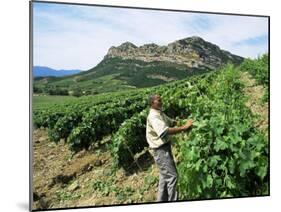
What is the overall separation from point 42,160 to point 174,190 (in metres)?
1.25

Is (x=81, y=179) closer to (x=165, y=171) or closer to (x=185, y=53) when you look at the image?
(x=165, y=171)

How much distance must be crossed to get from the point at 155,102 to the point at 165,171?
2.13ft

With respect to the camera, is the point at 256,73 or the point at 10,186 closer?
the point at 10,186

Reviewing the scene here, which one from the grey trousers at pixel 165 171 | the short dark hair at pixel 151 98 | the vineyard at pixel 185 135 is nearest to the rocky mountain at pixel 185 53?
the vineyard at pixel 185 135

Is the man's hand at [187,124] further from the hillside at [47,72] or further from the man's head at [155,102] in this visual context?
the hillside at [47,72]

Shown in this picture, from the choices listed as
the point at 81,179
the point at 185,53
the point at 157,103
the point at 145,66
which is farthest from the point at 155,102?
the point at 81,179

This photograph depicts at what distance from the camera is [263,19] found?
6309mm

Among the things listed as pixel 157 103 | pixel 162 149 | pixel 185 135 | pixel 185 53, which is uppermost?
pixel 185 53

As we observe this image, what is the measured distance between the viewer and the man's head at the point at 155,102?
5746 millimetres

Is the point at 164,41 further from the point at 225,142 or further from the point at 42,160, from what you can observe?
the point at 42,160

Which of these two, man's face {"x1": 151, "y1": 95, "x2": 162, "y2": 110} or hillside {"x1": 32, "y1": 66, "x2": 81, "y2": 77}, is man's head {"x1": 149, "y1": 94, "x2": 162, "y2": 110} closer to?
man's face {"x1": 151, "y1": 95, "x2": 162, "y2": 110}

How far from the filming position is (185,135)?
5.84 m
